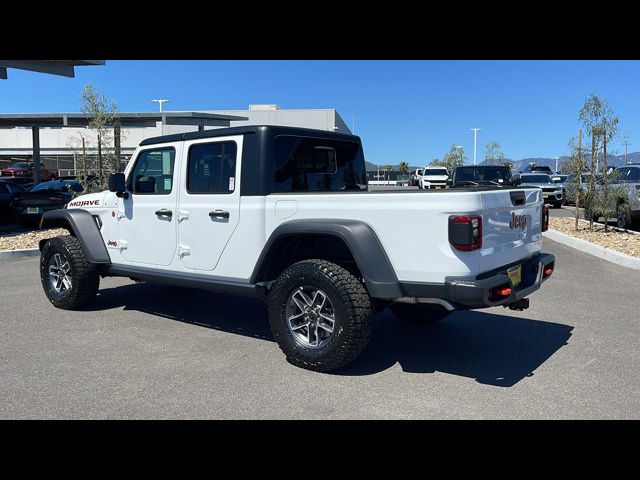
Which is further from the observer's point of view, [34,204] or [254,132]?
[34,204]

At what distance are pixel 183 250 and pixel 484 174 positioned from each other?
36.7ft

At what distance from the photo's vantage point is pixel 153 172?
5.61m

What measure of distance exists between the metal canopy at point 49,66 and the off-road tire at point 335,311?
49.0ft

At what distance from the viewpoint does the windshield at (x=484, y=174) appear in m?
14.4

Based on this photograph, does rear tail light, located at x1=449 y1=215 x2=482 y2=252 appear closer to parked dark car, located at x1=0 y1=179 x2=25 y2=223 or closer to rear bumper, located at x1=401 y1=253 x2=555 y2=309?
rear bumper, located at x1=401 y1=253 x2=555 y2=309

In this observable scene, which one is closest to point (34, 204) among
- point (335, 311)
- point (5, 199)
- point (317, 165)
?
point (5, 199)

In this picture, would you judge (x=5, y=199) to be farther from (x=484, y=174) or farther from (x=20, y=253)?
(x=484, y=174)

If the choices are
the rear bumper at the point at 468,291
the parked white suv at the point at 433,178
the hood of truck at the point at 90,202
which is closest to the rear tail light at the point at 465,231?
the rear bumper at the point at 468,291
